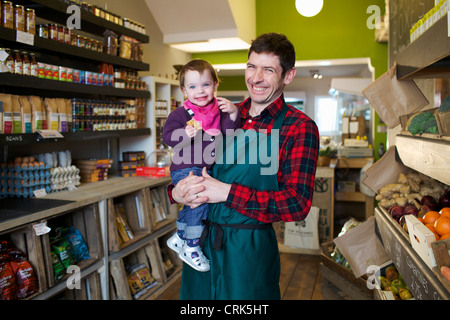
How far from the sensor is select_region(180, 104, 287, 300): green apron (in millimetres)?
1427

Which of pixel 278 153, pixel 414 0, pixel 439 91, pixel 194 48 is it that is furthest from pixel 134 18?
pixel 278 153

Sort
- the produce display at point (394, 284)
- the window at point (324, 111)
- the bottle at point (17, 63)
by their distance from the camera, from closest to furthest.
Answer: the produce display at point (394, 284) < the bottle at point (17, 63) < the window at point (324, 111)

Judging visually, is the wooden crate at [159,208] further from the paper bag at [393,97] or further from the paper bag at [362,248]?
the paper bag at [393,97]

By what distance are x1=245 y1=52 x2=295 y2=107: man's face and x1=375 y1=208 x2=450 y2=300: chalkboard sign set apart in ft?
2.81

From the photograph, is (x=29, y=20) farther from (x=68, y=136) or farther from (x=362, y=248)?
(x=362, y=248)

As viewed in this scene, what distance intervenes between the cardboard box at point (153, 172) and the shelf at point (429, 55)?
2232 millimetres

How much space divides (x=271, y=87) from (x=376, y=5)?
5.52m

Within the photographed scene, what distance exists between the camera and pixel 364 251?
2.56 meters

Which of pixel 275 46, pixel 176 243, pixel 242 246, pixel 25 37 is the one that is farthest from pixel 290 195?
pixel 25 37

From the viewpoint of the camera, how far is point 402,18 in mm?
2902

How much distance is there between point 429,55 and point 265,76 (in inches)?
30.0

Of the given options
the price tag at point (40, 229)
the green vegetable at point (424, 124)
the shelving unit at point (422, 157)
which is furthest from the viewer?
the price tag at point (40, 229)

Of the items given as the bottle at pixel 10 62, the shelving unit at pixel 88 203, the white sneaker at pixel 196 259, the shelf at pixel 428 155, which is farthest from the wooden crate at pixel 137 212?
the shelf at pixel 428 155

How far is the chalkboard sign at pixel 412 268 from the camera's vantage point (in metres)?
1.34
